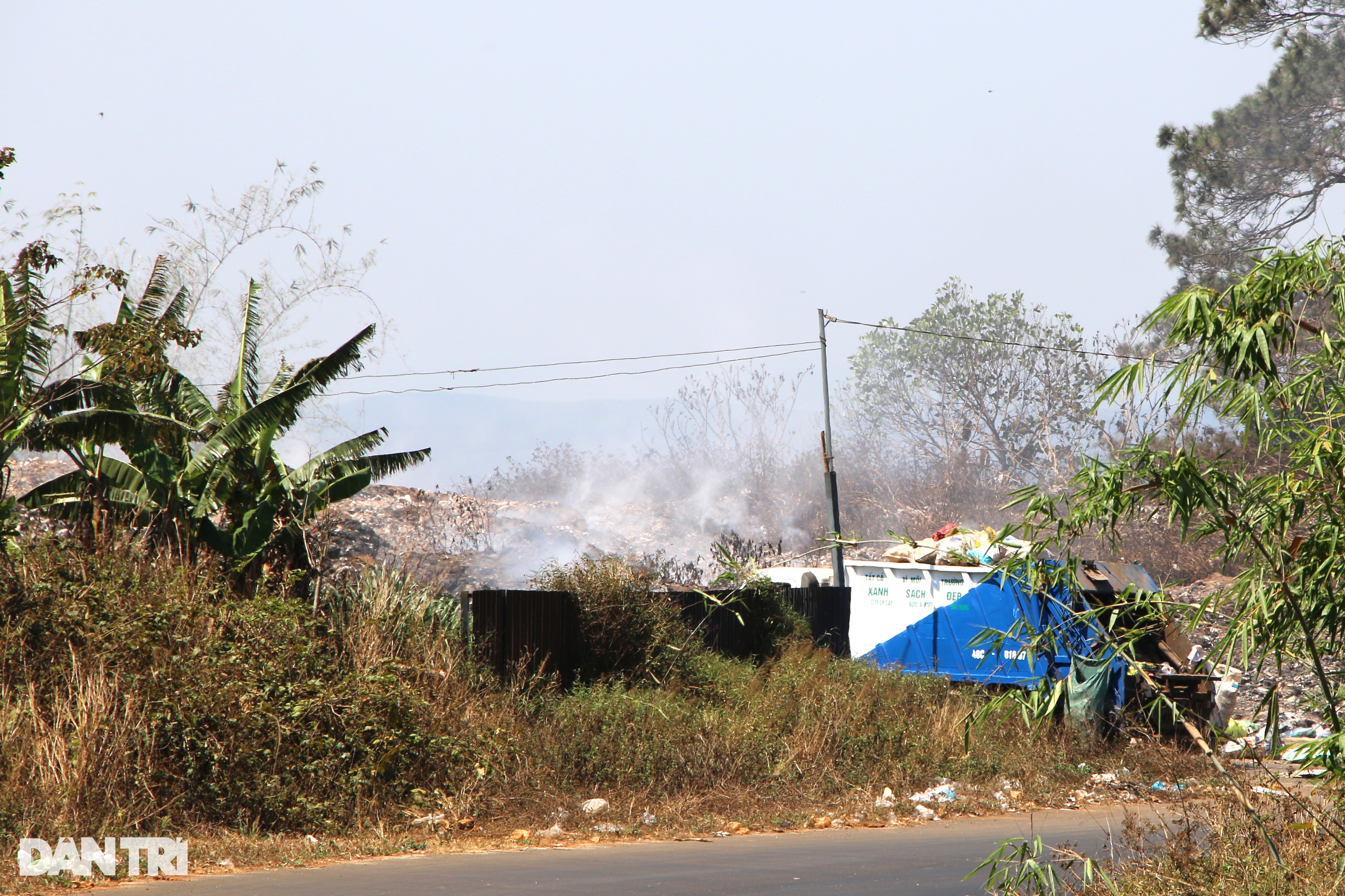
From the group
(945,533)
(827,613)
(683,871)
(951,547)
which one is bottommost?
(683,871)

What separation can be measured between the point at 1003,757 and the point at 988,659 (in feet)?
12.3

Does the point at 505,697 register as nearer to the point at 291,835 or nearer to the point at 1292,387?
the point at 291,835

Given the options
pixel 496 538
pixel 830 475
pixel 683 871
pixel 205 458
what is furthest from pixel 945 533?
pixel 496 538

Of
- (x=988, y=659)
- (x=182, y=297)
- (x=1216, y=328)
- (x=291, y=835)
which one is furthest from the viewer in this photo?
(x=988, y=659)

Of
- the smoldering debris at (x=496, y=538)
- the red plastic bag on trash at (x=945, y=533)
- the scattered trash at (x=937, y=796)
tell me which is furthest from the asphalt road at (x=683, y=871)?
the red plastic bag on trash at (x=945, y=533)

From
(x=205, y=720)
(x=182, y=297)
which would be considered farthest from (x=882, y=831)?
(x=182, y=297)

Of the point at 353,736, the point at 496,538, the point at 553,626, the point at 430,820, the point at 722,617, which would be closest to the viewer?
the point at 430,820

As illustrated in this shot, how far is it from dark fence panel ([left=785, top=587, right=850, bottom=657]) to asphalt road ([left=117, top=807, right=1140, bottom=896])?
7.48 meters

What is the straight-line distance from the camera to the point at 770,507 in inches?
2023

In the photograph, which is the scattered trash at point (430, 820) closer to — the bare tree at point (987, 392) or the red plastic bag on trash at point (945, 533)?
the red plastic bag on trash at point (945, 533)

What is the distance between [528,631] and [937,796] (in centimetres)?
492

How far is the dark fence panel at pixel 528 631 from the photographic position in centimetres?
1285

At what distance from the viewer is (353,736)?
1031cm

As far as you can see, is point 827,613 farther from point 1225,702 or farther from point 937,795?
point 1225,702
